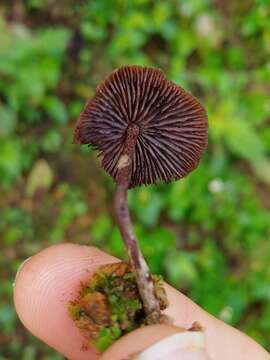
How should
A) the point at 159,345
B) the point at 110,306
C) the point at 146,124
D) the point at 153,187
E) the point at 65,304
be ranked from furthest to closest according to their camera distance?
1. the point at 153,187
2. the point at 65,304
3. the point at 146,124
4. the point at 110,306
5. the point at 159,345

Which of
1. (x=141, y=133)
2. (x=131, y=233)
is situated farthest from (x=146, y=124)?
(x=131, y=233)

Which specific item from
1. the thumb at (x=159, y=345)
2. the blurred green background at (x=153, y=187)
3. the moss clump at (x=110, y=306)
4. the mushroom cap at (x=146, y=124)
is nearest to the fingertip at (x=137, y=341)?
the thumb at (x=159, y=345)

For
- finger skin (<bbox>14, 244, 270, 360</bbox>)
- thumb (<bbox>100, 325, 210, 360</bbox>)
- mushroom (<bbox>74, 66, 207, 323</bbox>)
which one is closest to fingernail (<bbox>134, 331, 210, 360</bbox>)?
thumb (<bbox>100, 325, 210, 360</bbox>)

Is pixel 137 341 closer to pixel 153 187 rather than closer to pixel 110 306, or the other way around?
pixel 110 306

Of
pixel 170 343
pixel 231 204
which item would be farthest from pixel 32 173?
pixel 170 343

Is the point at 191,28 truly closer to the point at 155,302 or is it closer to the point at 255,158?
the point at 255,158

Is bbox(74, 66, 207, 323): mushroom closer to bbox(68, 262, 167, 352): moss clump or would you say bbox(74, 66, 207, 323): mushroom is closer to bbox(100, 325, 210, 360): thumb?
bbox(68, 262, 167, 352): moss clump
